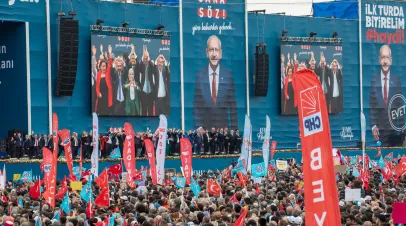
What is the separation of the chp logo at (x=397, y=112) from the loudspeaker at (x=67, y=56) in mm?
20346

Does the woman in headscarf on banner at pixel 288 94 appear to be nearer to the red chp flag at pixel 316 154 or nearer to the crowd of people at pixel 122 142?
the crowd of people at pixel 122 142

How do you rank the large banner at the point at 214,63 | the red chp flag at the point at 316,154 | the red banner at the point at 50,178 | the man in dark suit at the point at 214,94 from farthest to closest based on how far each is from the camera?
the man in dark suit at the point at 214,94, the large banner at the point at 214,63, the red banner at the point at 50,178, the red chp flag at the point at 316,154

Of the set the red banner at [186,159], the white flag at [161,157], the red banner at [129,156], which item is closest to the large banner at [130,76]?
the red banner at [186,159]

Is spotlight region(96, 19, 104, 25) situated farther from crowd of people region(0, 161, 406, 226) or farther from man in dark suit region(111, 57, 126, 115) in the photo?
crowd of people region(0, 161, 406, 226)

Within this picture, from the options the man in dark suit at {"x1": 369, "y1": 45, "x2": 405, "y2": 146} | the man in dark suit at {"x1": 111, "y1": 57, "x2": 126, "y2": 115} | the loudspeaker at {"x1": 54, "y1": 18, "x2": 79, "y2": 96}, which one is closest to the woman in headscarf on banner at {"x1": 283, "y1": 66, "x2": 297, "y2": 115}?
the man in dark suit at {"x1": 369, "y1": 45, "x2": 405, "y2": 146}

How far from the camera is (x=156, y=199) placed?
1659 centimetres

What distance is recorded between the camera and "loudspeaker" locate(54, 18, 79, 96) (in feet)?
120

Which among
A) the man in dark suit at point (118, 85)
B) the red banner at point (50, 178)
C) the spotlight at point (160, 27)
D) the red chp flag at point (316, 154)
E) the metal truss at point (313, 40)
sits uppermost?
the spotlight at point (160, 27)

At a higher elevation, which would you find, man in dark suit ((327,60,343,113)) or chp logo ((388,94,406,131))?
man in dark suit ((327,60,343,113))

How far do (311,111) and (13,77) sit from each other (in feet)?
102

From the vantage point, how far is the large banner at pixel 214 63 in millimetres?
43000

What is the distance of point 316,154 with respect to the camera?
295 inches

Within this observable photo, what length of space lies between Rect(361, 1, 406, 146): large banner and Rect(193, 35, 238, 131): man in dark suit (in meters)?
9.11

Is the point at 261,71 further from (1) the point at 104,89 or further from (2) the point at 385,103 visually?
(2) the point at 385,103
